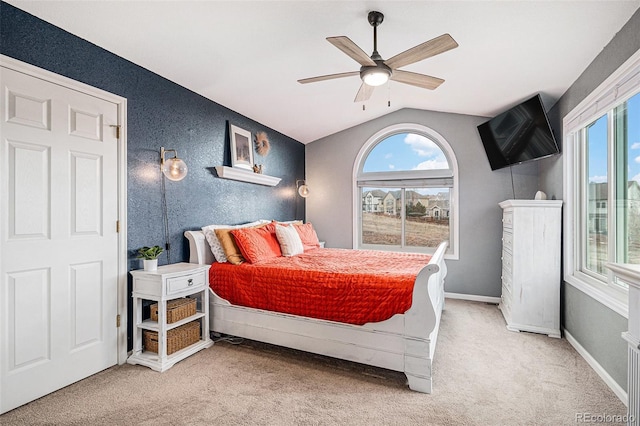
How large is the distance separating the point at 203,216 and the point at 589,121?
3.71 metres

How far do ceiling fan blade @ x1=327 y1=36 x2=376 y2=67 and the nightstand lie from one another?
6.85 ft

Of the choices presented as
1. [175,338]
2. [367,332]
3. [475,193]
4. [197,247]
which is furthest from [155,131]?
[475,193]

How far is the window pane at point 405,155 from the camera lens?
15.7 feet

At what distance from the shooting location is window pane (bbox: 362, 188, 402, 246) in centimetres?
509

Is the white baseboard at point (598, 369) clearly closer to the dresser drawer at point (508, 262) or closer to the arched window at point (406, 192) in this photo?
the dresser drawer at point (508, 262)

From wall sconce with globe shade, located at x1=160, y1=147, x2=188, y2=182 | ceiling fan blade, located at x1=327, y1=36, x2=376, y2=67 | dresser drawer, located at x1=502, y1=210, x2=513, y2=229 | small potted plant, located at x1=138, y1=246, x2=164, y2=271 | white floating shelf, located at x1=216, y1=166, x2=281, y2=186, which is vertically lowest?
small potted plant, located at x1=138, y1=246, x2=164, y2=271

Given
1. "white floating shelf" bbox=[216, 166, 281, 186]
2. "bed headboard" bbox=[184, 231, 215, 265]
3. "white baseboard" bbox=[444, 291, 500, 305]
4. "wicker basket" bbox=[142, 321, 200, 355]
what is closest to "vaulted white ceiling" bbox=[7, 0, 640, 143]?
"white floating shelf" bbox=[216, 166, 281, 186]

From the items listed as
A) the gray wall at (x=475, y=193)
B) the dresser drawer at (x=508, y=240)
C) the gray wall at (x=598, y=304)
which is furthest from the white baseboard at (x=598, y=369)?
the gray wall at (x=475, y=193)

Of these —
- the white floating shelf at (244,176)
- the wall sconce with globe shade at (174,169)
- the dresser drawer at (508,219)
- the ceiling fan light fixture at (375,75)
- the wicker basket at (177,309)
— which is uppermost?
the ceiling fan light fixture at (375,75)

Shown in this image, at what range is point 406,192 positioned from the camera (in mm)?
4980

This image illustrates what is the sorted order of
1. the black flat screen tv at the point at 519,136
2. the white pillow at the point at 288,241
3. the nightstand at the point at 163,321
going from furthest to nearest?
the white pillow at the point at 288,241 < the black flat screen tv at the point at 519,136 < the nightstand at the point at 163,321

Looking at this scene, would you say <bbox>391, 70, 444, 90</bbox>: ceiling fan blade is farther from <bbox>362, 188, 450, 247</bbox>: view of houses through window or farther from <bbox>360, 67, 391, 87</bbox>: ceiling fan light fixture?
<bbox>362, 188, 450, 247</bbox>: view of houses through window

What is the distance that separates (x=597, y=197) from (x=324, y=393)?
2.78m

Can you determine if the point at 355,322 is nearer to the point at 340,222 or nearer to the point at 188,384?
the point at 188,384
